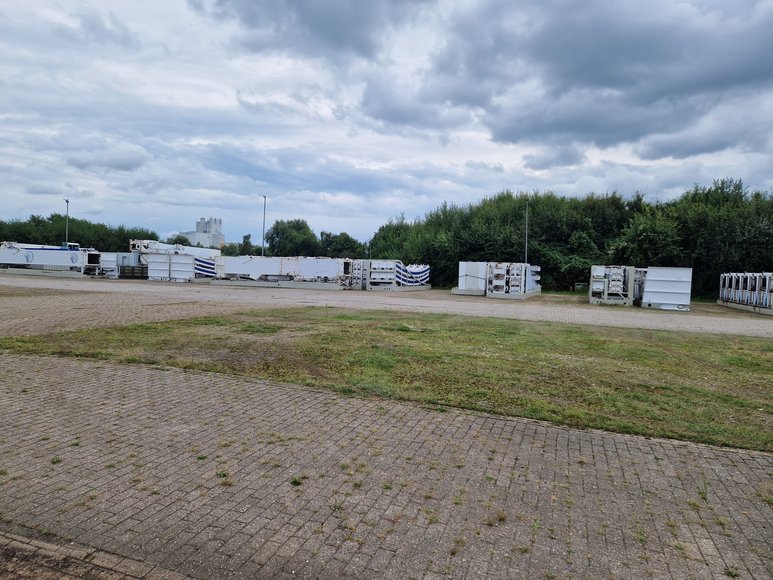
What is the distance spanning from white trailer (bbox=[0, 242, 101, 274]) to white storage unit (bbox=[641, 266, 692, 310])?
4390cm

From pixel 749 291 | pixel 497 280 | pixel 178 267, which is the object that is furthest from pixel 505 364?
pixel 178 267

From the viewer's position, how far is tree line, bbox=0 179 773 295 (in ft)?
115

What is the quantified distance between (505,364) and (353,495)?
5.54 meters

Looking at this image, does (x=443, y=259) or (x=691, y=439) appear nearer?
(x=691, y=439)

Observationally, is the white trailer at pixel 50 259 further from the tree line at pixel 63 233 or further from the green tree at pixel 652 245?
the green tree at pixel 652 245

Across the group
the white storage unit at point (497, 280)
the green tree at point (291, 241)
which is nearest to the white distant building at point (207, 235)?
the green tree at point (291, 241)

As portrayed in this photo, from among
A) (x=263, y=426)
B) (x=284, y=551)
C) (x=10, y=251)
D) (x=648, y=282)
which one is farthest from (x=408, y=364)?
(x=10, y=251)

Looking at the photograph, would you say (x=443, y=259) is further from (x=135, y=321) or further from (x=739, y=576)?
(x=739, y=576)

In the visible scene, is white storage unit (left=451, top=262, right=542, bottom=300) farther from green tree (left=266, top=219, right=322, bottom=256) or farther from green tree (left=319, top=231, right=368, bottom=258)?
green tree (left=266, top=219, right=322, bottom=256)

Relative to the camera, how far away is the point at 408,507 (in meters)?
3.63

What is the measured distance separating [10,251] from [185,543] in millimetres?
58229

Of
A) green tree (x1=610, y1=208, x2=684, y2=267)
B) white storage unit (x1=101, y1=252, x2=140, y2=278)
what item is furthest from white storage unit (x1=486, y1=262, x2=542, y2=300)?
white storage unit (x1=101, y1=252, x2=140, y2=278)

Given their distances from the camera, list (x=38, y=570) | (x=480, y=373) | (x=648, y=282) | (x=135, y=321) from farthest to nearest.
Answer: (x=648, y=282)
(x=135, y=321)
(x=480, y=373)
(x=38, y=570)

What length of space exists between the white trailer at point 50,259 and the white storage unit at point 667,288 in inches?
1729
